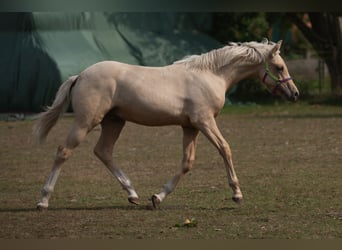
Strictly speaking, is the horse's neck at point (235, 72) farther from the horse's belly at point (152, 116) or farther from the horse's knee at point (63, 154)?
the horse's knee at point (63, 154)

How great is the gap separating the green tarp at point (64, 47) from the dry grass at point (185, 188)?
336 cm

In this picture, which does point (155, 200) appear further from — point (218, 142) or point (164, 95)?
point (164, 95)

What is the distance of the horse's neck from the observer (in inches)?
310

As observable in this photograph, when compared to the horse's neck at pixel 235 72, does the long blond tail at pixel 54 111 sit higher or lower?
lower

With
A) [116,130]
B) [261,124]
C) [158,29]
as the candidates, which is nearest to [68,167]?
[116,130]

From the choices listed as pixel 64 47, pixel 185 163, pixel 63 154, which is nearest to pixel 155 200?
pixel 185 163

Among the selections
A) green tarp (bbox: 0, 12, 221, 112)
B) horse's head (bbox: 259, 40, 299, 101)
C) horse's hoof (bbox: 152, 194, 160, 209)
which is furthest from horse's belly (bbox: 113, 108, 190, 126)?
green tarp (bbox: 0, 12, 221, 112)

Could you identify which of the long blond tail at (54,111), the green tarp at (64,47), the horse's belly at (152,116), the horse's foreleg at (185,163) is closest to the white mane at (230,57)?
the horse's belly at (152,116)

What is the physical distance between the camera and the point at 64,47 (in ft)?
70.7

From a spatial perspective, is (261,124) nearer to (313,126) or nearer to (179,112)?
(313,126)

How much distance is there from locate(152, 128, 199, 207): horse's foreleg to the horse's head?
3.03ft

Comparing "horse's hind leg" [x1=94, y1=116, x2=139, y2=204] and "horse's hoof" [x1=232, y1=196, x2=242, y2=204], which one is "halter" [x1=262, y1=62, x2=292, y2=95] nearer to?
"horse's hoof" [x1=232, y1=196, x2=242, y2=204]

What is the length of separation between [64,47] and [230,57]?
14245mm

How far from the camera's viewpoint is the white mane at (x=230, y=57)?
7.83 m
